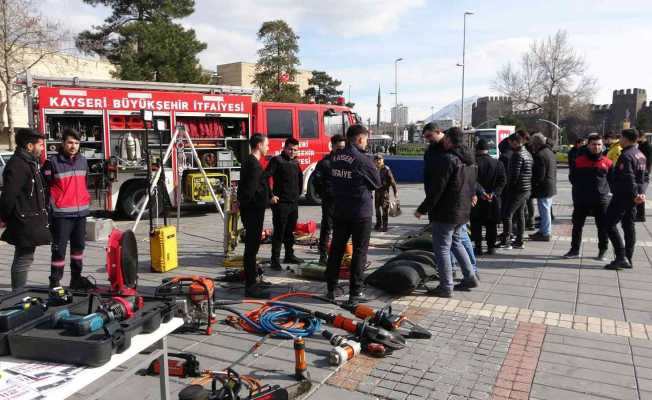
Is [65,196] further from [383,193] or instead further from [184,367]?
[383,193]

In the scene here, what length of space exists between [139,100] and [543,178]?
815cm

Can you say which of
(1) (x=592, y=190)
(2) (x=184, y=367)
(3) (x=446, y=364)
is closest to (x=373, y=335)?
(3) (x=446, y=364)

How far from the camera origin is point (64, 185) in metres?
5.50

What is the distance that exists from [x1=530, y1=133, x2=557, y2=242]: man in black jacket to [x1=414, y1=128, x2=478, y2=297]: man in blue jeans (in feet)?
11.6

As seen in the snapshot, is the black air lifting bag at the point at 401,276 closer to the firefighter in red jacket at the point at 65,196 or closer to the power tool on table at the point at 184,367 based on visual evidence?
the power tool on table at the point at 184,367

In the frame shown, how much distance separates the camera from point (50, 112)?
10062 millimetres

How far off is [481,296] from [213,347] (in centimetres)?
309

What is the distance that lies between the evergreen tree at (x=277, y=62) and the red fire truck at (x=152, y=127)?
759 inches

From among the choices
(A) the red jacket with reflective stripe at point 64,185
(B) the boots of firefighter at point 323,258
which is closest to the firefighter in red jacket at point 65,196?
(A) the red jacket with reflective stripe at point 64,185

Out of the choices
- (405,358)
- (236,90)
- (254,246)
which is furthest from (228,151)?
(405,358)

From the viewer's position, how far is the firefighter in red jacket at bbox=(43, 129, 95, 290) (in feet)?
18.0

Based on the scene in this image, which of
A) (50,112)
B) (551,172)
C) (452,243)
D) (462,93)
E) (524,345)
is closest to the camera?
(524,345)

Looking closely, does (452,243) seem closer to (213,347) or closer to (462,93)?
(213,347)

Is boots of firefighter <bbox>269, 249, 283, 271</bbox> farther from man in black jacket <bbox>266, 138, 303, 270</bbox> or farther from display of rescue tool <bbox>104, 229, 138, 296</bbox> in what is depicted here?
display of rescue tool <bbox>104, 229, 138, 296</bbox>
